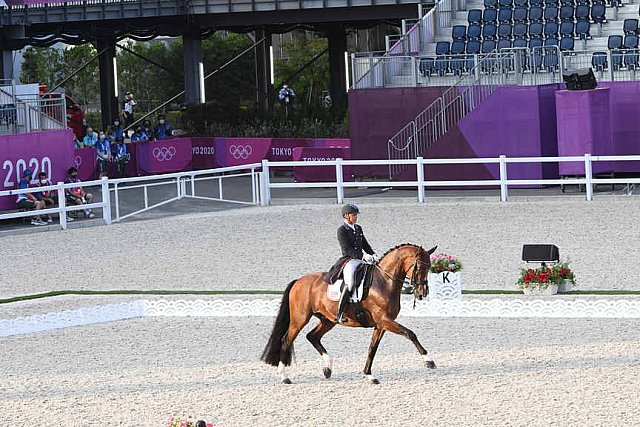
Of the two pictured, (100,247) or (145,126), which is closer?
(100,247)

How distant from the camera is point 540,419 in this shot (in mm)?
12820

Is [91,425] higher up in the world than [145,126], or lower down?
lower down

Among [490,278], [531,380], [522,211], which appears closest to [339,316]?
[531,380]

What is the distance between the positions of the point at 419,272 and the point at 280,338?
172 centimetres

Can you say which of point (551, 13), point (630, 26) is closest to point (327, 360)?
point (630, 26)

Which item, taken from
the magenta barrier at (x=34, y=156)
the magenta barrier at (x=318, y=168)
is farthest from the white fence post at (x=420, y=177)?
the magenta barrier at (x=34, y=156)

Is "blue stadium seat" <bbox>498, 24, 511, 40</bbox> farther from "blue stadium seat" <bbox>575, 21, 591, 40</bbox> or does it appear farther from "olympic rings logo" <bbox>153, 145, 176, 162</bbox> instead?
"olympic rings logo" <bbox>153, 145, 176, 162</bbox>

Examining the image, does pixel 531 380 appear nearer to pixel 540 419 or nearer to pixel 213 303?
pixel 540 419

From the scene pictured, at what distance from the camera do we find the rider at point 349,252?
14469 mm

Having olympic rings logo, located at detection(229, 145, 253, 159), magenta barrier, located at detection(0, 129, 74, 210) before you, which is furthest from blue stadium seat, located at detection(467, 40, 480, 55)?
magenta barrier, located at detection(0, 129, 74, 210)

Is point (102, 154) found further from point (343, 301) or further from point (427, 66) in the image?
point (343, 301)

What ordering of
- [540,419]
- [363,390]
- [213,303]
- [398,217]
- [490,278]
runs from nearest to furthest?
[540,419] < [363,390] < [213,303] < [490,278] < [398,217]

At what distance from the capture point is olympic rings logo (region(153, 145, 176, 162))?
140ft

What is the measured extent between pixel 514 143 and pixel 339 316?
Answer: 19.6 m
